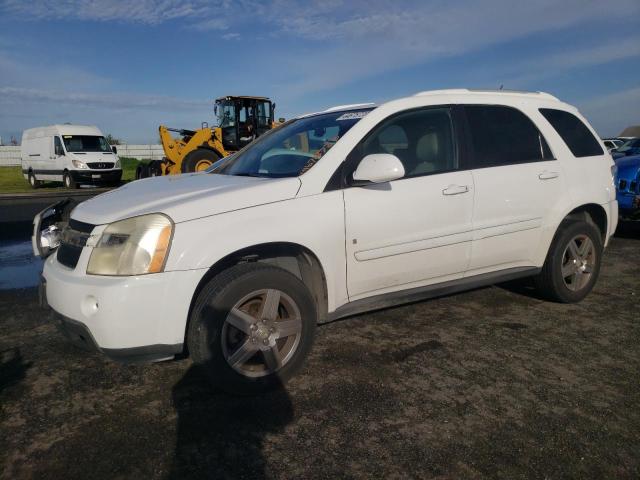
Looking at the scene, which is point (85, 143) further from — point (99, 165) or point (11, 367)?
point (11, 367)

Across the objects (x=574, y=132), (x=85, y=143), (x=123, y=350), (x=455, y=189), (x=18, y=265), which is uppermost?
(x=85, y=143)

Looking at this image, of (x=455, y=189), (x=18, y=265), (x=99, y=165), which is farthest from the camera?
(x=99, y=165)

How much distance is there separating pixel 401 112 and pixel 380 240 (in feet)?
3.14

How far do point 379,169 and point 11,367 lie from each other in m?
2.73

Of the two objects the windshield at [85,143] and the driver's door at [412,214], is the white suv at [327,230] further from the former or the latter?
the windshield at [85,143]

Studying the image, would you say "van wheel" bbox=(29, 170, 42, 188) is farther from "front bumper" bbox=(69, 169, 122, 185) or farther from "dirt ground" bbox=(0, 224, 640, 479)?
"dirt ground" bbox=(0, 224, 640, 479)

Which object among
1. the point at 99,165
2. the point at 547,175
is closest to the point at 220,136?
the point at 99,165

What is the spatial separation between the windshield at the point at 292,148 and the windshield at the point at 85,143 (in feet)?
56.9

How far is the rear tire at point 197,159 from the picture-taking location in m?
14.6

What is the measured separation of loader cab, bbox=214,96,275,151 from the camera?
612 inches

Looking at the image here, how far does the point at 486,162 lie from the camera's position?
364 centimetres

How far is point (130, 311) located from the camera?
8.13 feet

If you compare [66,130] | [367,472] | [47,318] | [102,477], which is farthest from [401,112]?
[66,130]

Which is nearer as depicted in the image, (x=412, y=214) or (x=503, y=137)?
(x=412, y=214)
